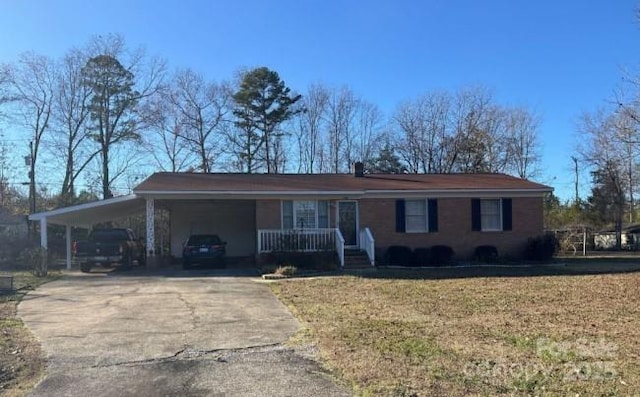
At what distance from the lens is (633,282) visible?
592 inches

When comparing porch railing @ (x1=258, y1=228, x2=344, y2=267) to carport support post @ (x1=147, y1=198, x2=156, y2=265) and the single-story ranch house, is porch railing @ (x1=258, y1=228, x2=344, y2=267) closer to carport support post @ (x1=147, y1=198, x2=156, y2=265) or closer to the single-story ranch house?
the single-story ranch house

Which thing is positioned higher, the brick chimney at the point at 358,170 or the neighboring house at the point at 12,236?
the brick chimney at the point at 358,170

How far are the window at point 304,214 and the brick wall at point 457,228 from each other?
164cm

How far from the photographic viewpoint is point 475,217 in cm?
2455

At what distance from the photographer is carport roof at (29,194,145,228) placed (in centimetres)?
2200

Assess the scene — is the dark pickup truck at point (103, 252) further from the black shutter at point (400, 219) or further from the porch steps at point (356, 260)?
the black shutter at point (400, 219)

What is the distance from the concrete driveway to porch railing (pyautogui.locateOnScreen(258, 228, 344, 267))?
703cm

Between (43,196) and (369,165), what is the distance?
25180 millimetres

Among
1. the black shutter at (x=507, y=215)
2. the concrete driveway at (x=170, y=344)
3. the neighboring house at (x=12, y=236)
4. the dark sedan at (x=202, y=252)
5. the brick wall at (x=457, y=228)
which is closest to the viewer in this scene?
the concrete driveway at (x=170, y=344)

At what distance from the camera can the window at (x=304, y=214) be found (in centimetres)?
2405

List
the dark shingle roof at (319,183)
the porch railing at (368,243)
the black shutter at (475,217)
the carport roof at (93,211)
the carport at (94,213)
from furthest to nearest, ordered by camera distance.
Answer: the black shutter at (475,217) → the dark shingle roof at (319,183) → the carport roof at (93,211) → the carport at (94,213) → the porch railing at (368,243)

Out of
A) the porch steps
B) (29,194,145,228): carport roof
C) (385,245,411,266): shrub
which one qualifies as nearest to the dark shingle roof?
(29,194,145,228): carport roof

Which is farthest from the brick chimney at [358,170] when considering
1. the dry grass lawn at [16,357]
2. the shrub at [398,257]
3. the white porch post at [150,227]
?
the dry grass lawn at [16,357]

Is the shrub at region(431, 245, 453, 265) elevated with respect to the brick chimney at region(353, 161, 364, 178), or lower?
lower
